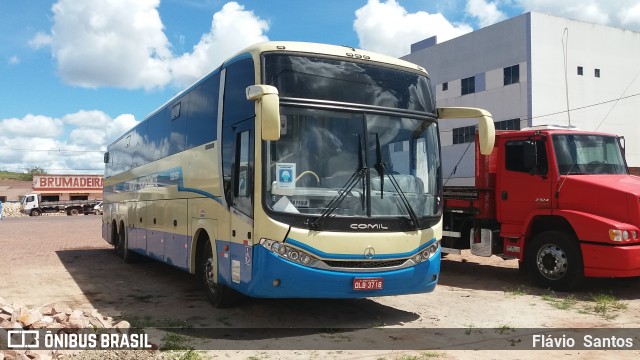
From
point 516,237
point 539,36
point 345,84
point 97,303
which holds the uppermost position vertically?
point 539,36

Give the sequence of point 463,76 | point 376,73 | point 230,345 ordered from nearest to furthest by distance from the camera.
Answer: point 230,345 < point 376,73 < point 463,76

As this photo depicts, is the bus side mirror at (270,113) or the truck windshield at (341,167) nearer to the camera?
the bus side mirror at (270,113)

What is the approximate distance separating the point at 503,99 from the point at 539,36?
4.65 meters

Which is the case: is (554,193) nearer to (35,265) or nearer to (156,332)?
(156,332)

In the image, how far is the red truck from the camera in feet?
30.2

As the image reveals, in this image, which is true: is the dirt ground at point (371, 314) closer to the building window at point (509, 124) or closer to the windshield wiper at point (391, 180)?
the windshield wiper at point (391, 180)

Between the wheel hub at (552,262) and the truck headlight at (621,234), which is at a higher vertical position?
the truck headlight at (621,234)

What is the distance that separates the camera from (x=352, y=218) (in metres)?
6.89

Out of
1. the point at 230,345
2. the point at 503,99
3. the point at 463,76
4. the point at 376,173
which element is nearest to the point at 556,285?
the point at 376,173

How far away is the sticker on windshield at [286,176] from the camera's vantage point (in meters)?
6.75

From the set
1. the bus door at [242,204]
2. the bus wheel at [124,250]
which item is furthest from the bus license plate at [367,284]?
the bus wheel at [124,250]

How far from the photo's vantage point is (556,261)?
32.6 feet

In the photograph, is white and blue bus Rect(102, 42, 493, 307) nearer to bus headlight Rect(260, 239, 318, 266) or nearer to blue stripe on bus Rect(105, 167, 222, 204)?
bus headlight Rect(260, 239, 318, 266)

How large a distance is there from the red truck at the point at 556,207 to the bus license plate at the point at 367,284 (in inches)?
173
